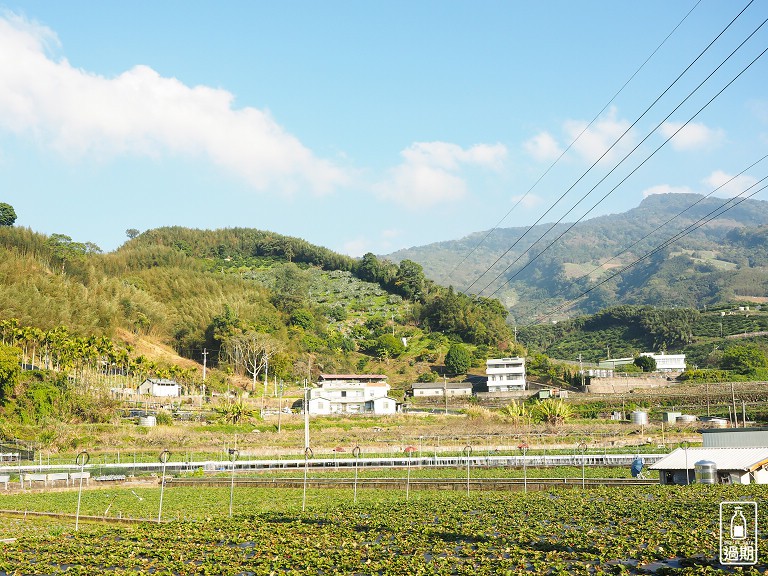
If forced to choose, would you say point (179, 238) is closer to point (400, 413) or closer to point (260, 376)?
point (260, 376)

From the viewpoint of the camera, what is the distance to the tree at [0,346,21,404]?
6172 cm

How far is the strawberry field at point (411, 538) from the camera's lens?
68.2ft

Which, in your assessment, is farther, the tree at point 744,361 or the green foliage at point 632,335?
the green foliage at point 632,335

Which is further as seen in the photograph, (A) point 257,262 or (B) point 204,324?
(A) point 257,262

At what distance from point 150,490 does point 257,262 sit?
464 feet

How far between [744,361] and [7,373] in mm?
93145

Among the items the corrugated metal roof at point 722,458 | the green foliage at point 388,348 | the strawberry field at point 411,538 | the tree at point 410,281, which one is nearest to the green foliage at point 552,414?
the corrugated metal roof at point 722,458

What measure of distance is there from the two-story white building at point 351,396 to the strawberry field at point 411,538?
51.3m

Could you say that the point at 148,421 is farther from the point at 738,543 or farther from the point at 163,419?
the point at 738,543

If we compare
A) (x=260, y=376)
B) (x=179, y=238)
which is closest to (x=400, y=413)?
(x=260, y=376)

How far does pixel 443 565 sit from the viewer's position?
2022 cm

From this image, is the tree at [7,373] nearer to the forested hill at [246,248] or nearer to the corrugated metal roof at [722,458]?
the corrugated metal roof at [722,458]

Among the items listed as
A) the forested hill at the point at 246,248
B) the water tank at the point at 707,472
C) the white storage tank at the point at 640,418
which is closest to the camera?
the water tank at the point at 707,472

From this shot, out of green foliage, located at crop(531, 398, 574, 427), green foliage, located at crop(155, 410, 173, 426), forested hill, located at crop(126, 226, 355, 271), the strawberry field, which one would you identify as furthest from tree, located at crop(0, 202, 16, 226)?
the strawberry field
